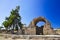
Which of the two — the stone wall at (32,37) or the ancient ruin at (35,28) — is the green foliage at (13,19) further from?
the stone wall at (32,37)

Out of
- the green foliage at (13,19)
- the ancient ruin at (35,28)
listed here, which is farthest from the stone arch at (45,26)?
the green foliage at (13,19)

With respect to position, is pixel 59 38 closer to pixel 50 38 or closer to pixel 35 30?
pixel 50 38

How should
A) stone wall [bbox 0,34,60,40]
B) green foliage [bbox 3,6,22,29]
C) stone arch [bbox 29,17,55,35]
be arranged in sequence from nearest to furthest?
stone wall [bbox 0,34,60,40], stone arch [bbox 29,17,55,35], green foliage [bbox 3,6,22,29]

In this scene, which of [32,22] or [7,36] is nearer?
[7,36]

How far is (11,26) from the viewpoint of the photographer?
28469 mm

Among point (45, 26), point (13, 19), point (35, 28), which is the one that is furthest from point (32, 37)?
point (13, 19)

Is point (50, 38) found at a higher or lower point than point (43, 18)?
lower

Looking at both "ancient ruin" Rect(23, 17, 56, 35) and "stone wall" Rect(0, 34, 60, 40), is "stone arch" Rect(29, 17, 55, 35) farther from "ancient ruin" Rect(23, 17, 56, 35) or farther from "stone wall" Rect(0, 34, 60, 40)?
"stone wall" Rect(0, 34, 60, 40)

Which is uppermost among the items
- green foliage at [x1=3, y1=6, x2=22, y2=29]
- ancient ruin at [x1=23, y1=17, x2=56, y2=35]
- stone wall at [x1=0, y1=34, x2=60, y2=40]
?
green foliage at [x1=3, y1=6, x2=22, y2=29]

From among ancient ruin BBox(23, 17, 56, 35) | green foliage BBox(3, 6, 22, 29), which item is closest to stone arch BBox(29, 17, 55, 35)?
ancient ruin BBox(23, 17, 56, 35)

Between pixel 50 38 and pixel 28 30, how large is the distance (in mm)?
10640

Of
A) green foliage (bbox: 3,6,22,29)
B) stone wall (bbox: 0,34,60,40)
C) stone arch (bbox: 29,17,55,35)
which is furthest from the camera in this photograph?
green foliage (bbox: 3,6,22,29)

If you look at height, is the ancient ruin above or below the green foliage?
below

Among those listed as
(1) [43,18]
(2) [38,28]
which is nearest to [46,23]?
(1) [43,18]
